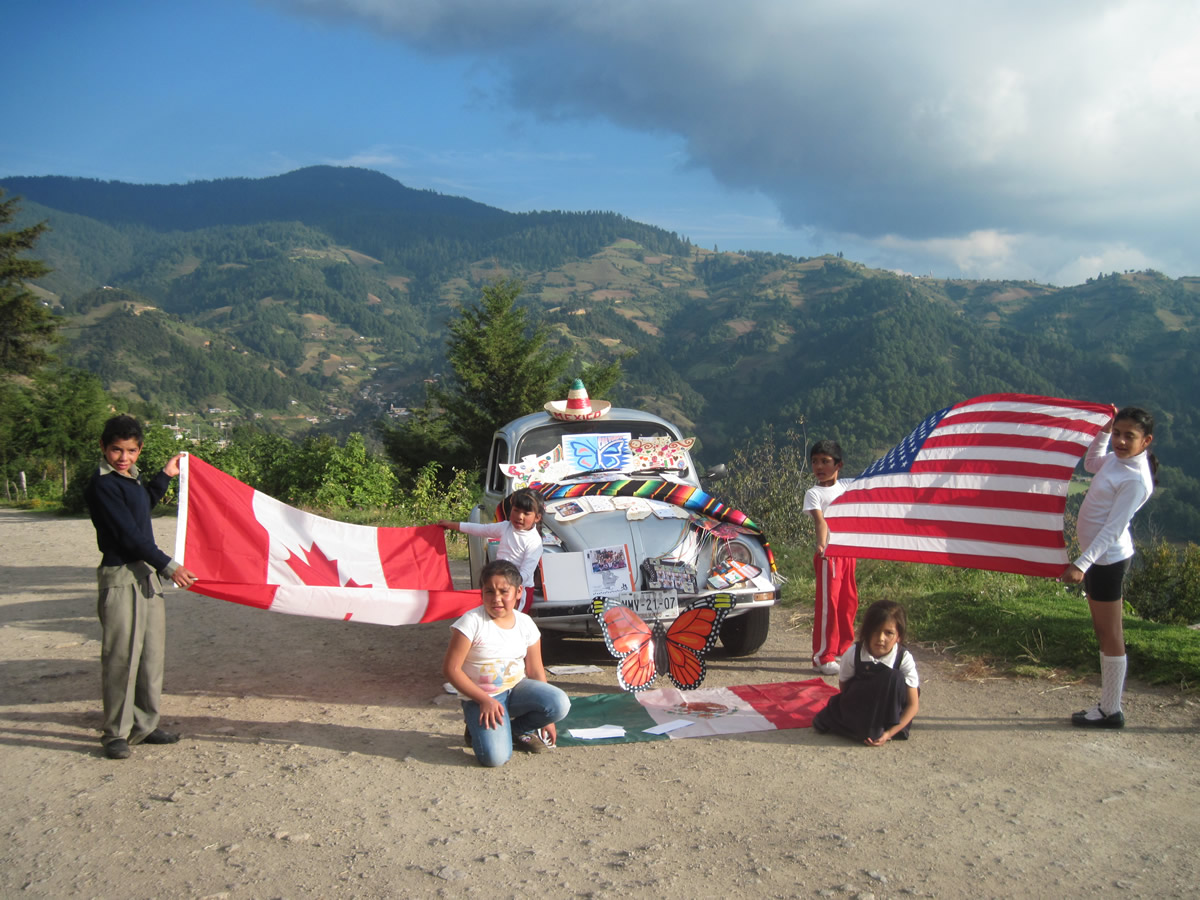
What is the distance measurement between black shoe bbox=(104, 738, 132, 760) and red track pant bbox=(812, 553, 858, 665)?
4564mm

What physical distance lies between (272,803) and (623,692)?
8.38 feet

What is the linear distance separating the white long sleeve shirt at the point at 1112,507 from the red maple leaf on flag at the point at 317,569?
15.4 ft

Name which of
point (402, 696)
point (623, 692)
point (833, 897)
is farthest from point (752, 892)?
point (402, 696)

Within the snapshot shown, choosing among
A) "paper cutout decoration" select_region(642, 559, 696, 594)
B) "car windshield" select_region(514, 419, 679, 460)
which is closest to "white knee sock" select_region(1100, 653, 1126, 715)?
"paper cutout decoration" select_region(642, 559, 696, 594)

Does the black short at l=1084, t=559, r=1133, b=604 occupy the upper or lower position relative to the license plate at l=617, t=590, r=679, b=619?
upper

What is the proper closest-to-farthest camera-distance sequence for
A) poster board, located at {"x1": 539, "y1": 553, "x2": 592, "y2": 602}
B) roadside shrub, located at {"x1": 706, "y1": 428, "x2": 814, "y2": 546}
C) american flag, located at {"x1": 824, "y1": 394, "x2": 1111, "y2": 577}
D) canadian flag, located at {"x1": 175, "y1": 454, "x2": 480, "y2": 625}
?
canadian flag, located at {"x1": 175, "y1": 454, "x2": 480, "y2": 625}
american flag, located at {"x1": 824, "y1": 394, "x2": 1111, "y2": 577}
poster board, located at {"x1": 539, "y1": 553, "x2": 592, "y2": 602}
roadside shrub, located at {"x1": 706, "y1": 428, "x2": 814, "y2": 546}

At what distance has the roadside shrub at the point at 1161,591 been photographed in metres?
12.3

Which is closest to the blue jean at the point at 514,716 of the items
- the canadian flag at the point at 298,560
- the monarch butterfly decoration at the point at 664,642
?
the monarch butterfly decoration at the point at 664,642

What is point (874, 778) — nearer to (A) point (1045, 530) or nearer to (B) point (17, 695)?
(A) point (1045, 530)

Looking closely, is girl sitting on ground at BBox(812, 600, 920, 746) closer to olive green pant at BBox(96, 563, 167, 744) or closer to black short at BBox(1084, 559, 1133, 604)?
black short at BBox(1084, 559, 1133, 604)

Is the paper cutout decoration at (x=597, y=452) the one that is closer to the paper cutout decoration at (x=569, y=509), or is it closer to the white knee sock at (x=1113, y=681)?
the paper cutout decoration at (x=569, y=509)

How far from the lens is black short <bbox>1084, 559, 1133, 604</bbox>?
193 inches

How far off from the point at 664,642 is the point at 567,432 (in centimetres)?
307

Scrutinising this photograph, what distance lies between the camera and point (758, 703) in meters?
5.59
